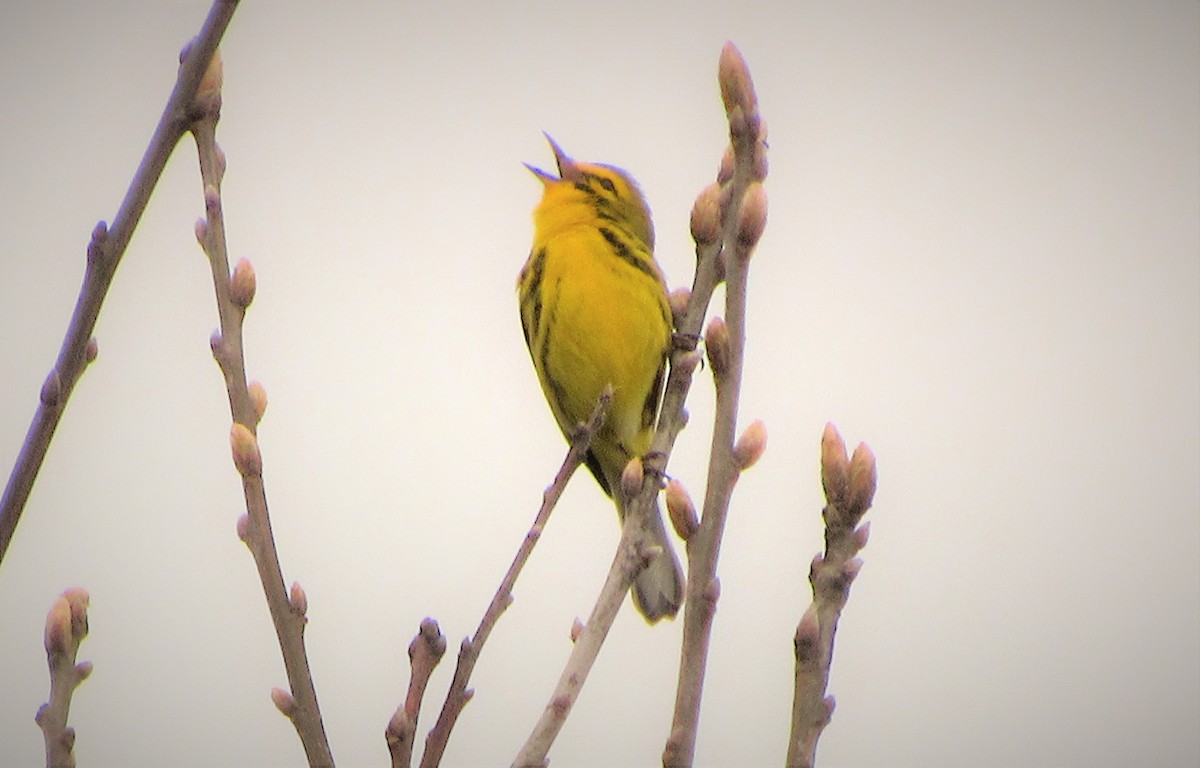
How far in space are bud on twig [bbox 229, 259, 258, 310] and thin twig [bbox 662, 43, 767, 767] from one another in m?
0.47

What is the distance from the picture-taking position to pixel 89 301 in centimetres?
101

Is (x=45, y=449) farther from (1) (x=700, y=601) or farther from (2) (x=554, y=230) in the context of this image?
(2) (x=554, y=230)

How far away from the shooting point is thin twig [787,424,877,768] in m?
0.88

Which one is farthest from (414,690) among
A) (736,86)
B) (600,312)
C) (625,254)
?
(625,254)

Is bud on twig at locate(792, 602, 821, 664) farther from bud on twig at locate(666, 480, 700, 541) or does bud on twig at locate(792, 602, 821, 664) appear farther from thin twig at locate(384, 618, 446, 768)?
thin twig at locate(384, 618, 446, 768)

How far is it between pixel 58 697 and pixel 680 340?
0.67 meters

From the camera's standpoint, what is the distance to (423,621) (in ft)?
3.63

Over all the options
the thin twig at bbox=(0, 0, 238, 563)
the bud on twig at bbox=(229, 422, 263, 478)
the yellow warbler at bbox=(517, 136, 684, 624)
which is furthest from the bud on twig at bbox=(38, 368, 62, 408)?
the yellow warbler at bbox=(517, 136, 684, 624)

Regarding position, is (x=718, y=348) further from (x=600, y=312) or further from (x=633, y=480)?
(x=600, y=312)

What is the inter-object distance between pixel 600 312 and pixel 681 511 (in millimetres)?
1873

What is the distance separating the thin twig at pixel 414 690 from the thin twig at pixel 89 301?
0.38m

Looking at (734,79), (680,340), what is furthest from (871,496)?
(734,79)

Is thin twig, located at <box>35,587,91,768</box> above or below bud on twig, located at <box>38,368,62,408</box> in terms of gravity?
below

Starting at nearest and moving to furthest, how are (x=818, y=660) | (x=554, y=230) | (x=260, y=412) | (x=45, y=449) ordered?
(x=818, y=660)
(x=45, y=449)
(x=260, y=412)
(x=554, y=230)
